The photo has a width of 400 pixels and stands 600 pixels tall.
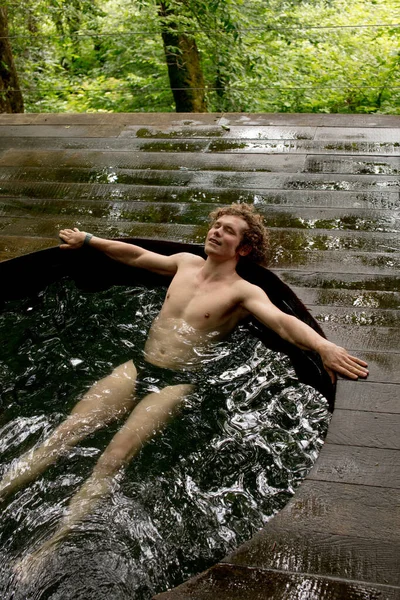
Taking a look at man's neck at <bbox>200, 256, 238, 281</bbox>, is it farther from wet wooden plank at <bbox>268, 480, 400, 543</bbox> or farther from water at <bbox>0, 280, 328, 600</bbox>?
wet wooden plank at <bbox>268, 480, 400, 543</bbox>

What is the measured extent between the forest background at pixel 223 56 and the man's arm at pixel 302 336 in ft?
11.8

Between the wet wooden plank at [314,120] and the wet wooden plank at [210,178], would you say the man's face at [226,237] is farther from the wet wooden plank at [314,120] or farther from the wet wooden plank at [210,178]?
the wet wooden plank at [314,120]

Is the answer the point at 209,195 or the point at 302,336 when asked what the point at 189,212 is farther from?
the point at 302,336

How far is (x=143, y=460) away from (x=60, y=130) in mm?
3473

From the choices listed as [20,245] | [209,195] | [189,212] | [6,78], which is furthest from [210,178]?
[6,78]

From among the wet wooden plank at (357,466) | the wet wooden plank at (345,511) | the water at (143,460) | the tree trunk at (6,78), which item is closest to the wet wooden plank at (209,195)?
the water at (143,460)

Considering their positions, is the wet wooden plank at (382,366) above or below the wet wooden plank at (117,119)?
below

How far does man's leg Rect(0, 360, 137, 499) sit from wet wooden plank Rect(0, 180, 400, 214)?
146 cm

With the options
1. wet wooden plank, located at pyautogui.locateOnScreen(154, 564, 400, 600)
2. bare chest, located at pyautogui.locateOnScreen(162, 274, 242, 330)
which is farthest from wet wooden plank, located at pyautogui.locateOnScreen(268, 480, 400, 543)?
bare chest, located at pyautogui.locateOnScreen(162, 274, 242, 330)

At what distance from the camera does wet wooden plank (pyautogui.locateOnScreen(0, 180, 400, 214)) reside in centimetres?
389

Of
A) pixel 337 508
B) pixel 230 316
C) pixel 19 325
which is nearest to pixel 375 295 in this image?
pixel 230 316

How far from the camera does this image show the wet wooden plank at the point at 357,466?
2107 millimetres

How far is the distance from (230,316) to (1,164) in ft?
8.14

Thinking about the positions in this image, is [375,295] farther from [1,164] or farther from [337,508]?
[1,164]
